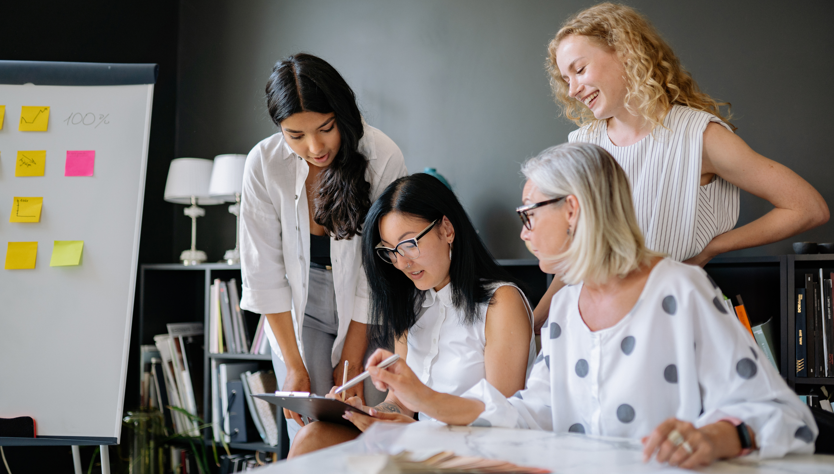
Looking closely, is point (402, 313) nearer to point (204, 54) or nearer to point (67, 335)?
point (67, 335)

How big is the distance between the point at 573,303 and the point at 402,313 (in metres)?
0.58

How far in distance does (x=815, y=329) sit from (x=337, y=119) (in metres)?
1.53

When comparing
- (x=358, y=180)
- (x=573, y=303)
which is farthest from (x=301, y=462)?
(x=358, y=180)

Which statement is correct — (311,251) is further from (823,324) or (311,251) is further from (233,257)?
(823,324)

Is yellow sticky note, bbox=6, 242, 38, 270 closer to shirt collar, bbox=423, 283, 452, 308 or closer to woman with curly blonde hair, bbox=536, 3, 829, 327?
shirt collar, bbox=423, 283, 452, 308

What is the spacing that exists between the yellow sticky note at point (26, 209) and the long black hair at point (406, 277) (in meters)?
1.08

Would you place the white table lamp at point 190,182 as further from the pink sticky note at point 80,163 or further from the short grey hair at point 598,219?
the short grey hair at point 598,219

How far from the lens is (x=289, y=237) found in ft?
5.93

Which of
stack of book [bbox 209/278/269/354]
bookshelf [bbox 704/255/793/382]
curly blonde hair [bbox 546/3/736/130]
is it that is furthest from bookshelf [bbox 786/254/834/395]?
stack of book [bbox 209/278/269/354]

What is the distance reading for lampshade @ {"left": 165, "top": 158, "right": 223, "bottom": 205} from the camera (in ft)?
9.80

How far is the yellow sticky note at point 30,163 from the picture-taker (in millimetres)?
1960

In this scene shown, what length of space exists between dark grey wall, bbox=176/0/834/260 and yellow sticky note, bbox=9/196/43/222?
132 centimetres

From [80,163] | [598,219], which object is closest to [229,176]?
[80,163]

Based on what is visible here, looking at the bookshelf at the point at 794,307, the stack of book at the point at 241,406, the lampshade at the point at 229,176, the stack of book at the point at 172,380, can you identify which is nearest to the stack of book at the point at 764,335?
the bookshelf at the point at 794,307
